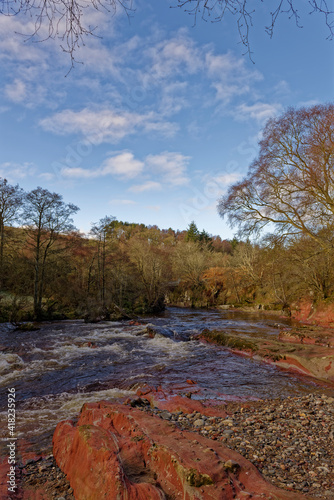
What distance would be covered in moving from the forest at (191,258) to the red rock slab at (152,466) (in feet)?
41.2

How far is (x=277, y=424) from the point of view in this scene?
4121 mm

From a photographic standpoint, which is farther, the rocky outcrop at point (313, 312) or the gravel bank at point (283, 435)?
the rocky outcrop at point (313, 312)

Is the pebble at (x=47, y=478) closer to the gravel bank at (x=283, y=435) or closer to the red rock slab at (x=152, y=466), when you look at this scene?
the red rock slab at (x=152, y=466)

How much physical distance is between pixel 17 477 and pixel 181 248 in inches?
1699

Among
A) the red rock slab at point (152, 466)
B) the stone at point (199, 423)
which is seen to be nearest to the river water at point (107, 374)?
the red rock slab at point (152, 466)

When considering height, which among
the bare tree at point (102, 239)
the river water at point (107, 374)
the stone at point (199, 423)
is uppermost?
the bare tree at point (102, 239)

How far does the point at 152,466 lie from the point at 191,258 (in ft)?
122

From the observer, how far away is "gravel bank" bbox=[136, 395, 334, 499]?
2.71 metres

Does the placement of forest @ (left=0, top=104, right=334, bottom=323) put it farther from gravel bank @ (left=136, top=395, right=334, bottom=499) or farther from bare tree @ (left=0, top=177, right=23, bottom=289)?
gravel bank @ (left=136, top=395, right=334, bottom=499)

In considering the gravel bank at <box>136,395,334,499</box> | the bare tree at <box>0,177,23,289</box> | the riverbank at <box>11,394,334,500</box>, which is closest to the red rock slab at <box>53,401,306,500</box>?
the riverbank at <box>11,394,334,500</box>

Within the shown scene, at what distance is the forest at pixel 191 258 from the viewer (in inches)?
531

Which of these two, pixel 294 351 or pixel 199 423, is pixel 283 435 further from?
pixel 294 351

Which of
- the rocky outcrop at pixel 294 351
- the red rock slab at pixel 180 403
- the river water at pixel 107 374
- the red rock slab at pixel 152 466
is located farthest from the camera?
the rocky outcrop at pixel 294 351

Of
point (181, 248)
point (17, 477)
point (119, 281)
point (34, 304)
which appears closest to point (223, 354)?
point (17, 477)
